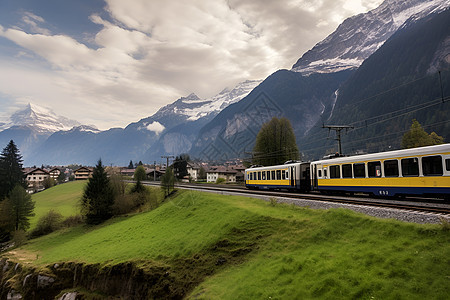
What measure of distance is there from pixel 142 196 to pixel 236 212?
124 feet

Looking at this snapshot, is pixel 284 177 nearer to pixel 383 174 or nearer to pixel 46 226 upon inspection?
pixel 383 174

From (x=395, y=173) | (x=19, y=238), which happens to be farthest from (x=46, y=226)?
(x=395, y=173)

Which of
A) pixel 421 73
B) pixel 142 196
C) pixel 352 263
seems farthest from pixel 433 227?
pixel 421 73

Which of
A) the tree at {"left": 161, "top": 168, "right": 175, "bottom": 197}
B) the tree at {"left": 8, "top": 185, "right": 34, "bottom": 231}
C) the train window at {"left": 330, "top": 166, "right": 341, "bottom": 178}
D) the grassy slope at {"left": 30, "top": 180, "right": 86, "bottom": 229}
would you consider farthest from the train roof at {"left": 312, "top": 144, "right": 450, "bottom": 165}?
the grassy slope at {"left": 30, "top": 180, "right": 86, "bottom": 229}

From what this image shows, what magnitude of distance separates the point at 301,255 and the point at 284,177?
25.3m

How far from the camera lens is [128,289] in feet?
59.9

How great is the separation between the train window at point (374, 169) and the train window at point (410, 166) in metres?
2.36

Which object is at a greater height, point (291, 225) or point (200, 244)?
point (291, 225)

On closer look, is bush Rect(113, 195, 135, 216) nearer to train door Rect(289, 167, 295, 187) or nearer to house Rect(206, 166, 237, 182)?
train door Rect(289, 167, 295, 187)

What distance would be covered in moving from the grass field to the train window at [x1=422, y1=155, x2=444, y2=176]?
323 inches

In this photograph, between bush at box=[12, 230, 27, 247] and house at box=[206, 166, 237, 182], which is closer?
bush at box=[12, 230, 27, 247]

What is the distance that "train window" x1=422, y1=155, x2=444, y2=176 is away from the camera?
17820 millimetres

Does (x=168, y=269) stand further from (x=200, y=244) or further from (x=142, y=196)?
(x=142, y=196)

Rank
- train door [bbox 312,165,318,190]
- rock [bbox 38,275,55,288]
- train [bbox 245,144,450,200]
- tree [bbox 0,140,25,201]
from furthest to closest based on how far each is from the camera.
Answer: tree [bbox 0,140,25,201] < train door [bbox 312,165,318,190] < rock [bbox 38,275,55,288] < train [bbox 245,144,450,200]
